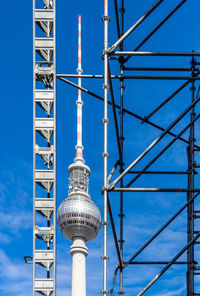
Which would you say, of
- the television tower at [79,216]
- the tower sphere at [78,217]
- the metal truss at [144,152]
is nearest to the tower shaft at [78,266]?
the television tower at [79,216]

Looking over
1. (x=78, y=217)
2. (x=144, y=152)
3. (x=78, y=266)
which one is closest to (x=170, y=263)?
(x=144, y=152)

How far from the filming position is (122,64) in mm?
23375

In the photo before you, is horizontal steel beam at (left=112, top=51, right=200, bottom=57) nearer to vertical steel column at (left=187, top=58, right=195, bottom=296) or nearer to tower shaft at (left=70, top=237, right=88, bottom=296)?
vertical steel column at (left=187, top=58, right=195, bottom=296)

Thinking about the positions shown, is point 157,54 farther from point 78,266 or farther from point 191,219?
point 78,266

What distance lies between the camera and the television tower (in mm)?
131500

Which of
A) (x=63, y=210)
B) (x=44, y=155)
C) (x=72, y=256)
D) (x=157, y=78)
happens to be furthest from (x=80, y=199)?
(x=157, y=78)

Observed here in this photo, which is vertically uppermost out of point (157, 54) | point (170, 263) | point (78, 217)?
point (78, 217)

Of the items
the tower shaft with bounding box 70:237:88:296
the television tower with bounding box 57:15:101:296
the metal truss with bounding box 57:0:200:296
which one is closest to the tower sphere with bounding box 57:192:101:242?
the television tower with bounding box 57:15:101:296

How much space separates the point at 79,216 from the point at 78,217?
0.30 meters

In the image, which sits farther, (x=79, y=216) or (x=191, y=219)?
(x=79, y=216)

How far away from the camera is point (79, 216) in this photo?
130125mm

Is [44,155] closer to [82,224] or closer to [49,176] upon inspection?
[49,176]

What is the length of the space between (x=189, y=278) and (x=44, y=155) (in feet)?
167

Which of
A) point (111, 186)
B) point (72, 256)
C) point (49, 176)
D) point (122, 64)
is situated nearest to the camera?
point (111, 186)
